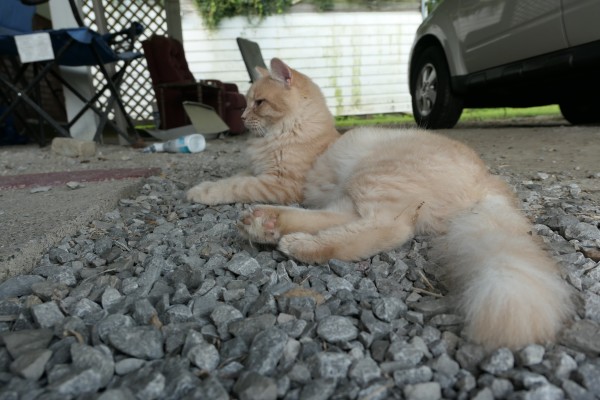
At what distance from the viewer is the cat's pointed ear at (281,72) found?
2480mm

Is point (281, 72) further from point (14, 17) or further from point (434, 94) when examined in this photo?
point (14, 17)

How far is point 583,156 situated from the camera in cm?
328

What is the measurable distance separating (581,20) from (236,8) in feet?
24.8

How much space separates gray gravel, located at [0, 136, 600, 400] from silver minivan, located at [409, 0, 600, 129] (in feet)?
8.70

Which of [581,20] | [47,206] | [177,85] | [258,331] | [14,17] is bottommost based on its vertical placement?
[258,331]

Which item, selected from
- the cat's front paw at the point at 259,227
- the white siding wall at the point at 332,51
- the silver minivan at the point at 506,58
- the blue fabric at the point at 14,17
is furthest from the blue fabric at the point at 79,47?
A: the white siding wall at the point at 332,51

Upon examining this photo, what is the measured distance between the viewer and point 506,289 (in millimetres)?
941

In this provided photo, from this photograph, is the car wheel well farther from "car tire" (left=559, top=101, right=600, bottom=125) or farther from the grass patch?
the grass patch

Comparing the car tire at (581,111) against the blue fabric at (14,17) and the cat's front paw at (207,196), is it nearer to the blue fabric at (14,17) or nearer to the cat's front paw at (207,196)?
the cat's front paw at (207,196)

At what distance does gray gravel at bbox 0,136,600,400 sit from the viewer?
2.77 feet

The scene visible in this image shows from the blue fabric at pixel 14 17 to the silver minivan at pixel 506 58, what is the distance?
4400 millimetres

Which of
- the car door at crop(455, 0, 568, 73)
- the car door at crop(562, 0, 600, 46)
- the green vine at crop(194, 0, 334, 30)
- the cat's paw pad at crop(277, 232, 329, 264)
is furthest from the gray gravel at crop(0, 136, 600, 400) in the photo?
the green vine at crop(194, 0, 334, 30)

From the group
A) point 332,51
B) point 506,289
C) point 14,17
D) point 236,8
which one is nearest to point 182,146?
point 14,17

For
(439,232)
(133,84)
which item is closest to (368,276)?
(439,232)
